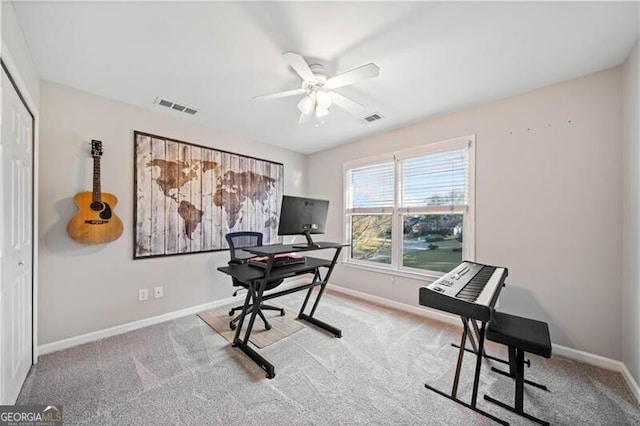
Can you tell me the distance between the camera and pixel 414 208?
324cm

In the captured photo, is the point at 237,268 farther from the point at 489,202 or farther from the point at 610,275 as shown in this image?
the point at 610,275

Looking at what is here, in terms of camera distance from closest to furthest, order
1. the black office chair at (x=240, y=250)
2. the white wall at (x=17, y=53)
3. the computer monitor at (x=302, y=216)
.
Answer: the white wall at (x=17, y=53) < the computer monitor at (x=302, y=216) < the black office chair at (x=240, y=250)

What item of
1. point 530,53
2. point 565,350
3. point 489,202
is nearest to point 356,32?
point 530,53

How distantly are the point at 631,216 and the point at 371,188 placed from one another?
2.51 metres

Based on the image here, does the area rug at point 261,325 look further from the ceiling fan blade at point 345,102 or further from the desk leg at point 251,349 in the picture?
the ceiling fan blade at point 345,102

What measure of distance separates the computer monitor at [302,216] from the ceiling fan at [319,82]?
0.83 meters

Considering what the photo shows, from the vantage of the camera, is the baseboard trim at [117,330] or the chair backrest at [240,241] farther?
the chair backrest at [240,241]

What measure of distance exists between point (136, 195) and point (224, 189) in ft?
3.35

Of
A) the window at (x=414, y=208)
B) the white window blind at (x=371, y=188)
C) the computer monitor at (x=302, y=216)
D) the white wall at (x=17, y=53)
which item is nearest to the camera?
the white wall at (x=17, y=53)

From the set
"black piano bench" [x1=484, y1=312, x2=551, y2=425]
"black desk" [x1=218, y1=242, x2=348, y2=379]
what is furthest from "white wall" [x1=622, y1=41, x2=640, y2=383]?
"black desk" [x1=218, y1=242, x2=348, y2=379]

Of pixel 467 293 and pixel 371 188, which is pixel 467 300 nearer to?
pixel 467 293

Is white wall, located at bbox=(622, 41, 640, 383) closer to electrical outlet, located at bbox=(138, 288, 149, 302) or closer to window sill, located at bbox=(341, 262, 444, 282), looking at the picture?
window sill, located at bbox=(341, 262, 444, 282)

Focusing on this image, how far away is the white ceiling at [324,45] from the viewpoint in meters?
1.47

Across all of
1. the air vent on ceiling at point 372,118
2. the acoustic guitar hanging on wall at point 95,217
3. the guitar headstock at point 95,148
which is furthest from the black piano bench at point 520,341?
the guitar headstock at point 95,148
